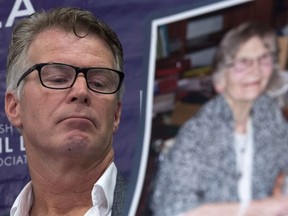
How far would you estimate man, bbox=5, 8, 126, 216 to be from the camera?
159 cm

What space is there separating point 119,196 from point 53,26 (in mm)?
403

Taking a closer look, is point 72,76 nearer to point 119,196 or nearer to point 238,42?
point 119,196

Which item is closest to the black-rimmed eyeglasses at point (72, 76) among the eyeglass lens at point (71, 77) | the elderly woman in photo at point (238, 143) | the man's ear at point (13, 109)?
the eyeglass lens at point (71, 77)

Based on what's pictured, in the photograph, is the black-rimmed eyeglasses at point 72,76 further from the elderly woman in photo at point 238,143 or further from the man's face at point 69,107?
the elderly woman in photo at point 238,143

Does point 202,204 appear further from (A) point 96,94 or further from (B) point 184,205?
(A) point 96,94

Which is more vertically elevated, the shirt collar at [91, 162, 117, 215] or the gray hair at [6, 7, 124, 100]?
the gray hair at [6, 7, 124, 100]

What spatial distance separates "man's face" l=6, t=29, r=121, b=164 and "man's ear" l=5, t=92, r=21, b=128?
0.17 feet

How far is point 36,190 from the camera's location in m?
1.79

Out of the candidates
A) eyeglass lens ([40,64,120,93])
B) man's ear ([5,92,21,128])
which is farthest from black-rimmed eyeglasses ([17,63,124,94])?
man's ear ([5,92,21,128])

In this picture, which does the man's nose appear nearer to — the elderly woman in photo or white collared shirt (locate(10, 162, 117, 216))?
white collared shirt (locate(10, 162, 117, 216))

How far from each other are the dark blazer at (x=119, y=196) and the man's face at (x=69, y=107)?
8 cm

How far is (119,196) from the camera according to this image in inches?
67.4

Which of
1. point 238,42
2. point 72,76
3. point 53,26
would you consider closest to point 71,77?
point 72,76

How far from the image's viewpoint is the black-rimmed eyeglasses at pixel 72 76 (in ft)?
5.19
